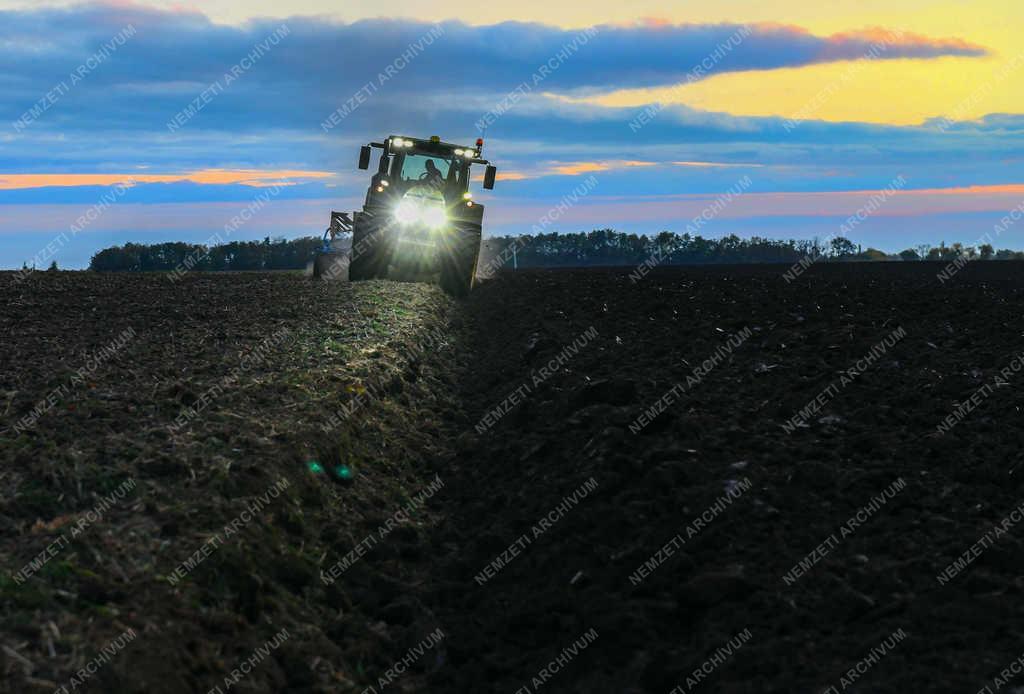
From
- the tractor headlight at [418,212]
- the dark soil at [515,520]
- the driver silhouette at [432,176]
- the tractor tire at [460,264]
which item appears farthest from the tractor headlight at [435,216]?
the dark soil at [515,520]

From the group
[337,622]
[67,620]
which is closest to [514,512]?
[337,622]

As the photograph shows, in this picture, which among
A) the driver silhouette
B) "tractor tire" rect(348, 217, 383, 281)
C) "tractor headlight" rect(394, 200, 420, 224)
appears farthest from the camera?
the driver silhouette

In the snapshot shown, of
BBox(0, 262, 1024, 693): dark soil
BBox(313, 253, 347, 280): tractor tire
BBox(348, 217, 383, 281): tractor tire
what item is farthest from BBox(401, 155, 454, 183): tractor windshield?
BBox(0, 262, 1024, 693): dark soil

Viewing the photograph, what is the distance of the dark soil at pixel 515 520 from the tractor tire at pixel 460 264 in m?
9.28

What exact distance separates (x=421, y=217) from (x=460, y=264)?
1.39 meters

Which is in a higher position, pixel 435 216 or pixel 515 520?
pixel 435 216

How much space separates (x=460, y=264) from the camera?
20.2 m

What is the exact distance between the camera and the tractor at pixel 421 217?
19.5 metres

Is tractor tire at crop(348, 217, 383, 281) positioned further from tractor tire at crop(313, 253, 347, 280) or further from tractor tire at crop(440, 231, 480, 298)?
tractor tire at crop(313, 253, 347, 280)

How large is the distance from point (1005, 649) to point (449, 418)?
21.3 feet

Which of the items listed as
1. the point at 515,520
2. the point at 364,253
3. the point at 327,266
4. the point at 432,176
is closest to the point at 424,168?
the point at 432,176

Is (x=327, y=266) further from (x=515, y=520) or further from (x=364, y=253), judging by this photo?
(x=515, y=520)

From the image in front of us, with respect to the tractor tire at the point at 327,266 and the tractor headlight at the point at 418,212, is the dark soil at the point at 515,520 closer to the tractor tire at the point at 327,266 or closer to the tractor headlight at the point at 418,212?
the tractor headlight at the point at 418,212

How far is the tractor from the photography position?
64.1ft
